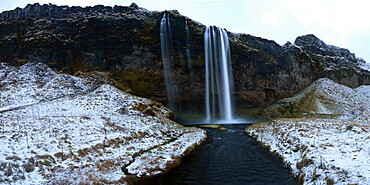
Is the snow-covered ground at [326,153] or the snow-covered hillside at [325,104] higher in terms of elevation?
the snow-covered hillside at [325,104]

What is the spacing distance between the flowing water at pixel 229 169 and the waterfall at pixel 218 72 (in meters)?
18.7

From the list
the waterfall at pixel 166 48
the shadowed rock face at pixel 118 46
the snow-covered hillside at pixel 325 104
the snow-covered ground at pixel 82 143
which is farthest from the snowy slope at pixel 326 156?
the shadowed rock face at pixel 118 46

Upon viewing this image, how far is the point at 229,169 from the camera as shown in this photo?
25.5 feet

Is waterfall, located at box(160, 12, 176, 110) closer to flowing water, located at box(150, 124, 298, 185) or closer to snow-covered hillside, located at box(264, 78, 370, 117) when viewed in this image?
snow-covered hillside, located at box(264, 78, 370, 117)

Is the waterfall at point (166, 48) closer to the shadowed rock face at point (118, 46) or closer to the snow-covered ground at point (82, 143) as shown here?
the shadowed rock face at point (118, 46)

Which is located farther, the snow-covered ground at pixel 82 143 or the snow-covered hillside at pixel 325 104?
the snow-covered hillside at pixel 325 104

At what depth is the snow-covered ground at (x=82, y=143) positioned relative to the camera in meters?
5.82

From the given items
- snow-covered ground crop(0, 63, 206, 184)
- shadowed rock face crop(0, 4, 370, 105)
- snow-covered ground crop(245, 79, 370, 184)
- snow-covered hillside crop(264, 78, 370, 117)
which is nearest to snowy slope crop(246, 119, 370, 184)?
snow-covered ground crop(245, 79, 370, 184)

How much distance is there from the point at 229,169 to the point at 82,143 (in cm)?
664

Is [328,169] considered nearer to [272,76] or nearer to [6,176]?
[6,176]

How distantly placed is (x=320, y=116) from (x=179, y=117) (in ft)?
65.8

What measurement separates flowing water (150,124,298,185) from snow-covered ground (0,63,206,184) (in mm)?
686

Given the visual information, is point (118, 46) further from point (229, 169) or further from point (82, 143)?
point (229, 169)

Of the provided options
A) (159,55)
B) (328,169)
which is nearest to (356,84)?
(159,55)
